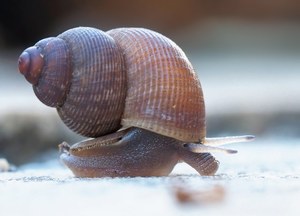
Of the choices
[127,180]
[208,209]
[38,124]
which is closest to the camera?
[208,209]

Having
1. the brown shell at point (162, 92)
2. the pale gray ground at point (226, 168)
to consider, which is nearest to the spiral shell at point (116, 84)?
the brown shell at point (162, 92)

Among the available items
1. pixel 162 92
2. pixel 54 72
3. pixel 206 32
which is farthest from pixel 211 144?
pixel 206 32

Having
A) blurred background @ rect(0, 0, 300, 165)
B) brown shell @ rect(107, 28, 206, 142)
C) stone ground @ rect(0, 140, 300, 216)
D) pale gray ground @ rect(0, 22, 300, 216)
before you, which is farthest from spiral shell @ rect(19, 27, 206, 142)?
blurred background @ rect(0, 0, 300, 165)

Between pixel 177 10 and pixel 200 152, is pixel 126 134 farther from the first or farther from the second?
pixel 177 10

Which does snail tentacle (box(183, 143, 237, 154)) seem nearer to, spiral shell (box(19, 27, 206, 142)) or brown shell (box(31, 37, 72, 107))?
spiral shell (box(19, 27, 206, 142))

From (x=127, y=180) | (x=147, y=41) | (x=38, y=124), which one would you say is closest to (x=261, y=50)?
(x=38, y=124)

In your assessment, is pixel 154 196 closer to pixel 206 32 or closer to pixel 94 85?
pixel 94 85

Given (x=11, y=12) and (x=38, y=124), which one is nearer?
(x=38, y=124)
